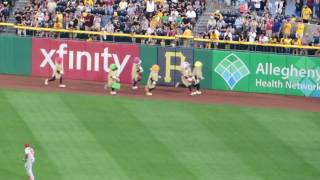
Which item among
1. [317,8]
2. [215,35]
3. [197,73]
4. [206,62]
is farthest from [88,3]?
[317,8]

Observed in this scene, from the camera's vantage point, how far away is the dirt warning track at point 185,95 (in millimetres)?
41469

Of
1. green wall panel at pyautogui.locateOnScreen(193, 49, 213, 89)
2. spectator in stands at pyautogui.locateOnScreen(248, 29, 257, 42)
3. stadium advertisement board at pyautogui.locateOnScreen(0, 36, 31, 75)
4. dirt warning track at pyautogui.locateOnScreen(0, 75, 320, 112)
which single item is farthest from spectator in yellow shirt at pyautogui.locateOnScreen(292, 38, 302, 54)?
stadium advertisement board at pyautogui.locateOnScreen(0, 36, 31, 75)

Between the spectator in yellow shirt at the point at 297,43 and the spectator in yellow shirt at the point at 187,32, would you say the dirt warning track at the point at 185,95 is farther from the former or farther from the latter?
the spectator in yellow shirt at the point at 187,32

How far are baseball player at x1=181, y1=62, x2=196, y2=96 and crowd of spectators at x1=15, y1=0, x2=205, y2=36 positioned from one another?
3328 millimetres

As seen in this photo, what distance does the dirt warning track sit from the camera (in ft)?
136

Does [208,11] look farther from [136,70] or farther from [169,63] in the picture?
[136,70]

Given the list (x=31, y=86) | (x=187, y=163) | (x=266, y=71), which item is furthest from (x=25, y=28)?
(x=187, y=163)

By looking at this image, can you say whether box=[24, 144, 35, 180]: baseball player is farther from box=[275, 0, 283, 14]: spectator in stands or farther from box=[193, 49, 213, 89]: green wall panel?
box=[275, 0, 283, 14]: spectator in stands

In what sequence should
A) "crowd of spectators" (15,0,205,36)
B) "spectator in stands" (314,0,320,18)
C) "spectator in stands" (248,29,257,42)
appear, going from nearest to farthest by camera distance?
1. "spectator in stands" (248,29,257,42)
2. "crowd of spectators" (15,0,205,36)
3. "spectator in stands" (314,0,320,18)

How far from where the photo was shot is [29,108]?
38875mm

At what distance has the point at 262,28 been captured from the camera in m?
45.8

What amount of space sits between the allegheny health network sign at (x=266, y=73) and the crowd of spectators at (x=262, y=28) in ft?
4.59

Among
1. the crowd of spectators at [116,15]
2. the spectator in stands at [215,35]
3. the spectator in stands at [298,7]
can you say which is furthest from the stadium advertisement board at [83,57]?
the spectator in stands at [298,7]

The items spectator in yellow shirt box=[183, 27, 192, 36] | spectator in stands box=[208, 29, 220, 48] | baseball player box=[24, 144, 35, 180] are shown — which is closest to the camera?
baseball player box=[24, 144, 35, 180]
